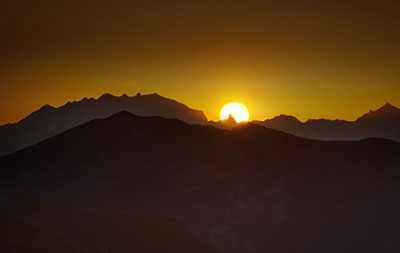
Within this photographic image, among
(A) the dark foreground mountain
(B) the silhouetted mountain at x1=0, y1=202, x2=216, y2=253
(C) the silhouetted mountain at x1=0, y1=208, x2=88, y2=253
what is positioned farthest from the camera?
(A) the dark foreground mountain

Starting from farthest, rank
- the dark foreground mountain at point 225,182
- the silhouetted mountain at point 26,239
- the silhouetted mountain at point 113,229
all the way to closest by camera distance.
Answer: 1. the dark foreground mountain at point 225,182
2. the silhouetted mountain at point 113,229
3. the silhouetted mountain at point 26,239

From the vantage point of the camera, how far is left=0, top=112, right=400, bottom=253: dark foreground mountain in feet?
343

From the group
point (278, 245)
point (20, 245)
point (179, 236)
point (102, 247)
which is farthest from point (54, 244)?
point (278, 245)

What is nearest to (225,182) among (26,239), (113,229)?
(113,229)

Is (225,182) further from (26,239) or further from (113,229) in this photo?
(26,239)

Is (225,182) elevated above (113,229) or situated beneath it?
elevated above

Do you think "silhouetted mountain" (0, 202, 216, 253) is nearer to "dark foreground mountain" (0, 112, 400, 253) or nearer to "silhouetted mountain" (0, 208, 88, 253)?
"dark foreground mountain" (0, 112, 400, 253)

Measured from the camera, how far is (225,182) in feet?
390

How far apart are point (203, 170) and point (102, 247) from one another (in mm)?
49683

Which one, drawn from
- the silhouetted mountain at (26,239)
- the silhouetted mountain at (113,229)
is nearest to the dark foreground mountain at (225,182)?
the silhouetted mountain at (113,229)

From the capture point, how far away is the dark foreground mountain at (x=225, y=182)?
104 meters

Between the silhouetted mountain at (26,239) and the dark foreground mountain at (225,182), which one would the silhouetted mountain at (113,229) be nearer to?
the dark foreground mountain at (225,182)

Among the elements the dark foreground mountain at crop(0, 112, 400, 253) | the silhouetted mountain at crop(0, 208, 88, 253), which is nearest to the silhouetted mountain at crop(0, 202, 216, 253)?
the dark foreground mountain at crop(0, 112, 400, 253)

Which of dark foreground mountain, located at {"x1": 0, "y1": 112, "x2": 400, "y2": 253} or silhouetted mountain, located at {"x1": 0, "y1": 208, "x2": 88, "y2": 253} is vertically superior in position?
dark foreground mountain, located at {"x1": 0, "y1": 112, "x2": 400, "y2": 253}
